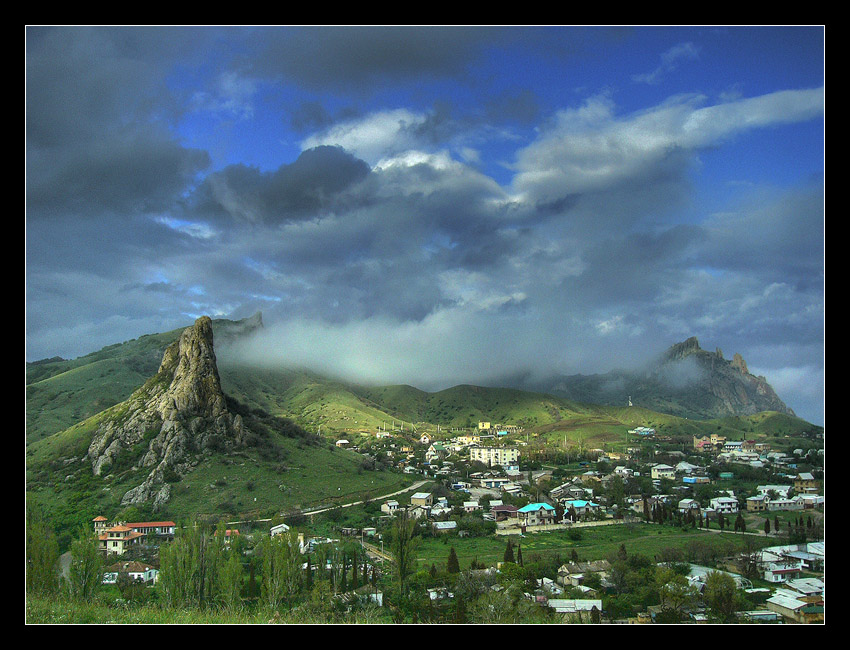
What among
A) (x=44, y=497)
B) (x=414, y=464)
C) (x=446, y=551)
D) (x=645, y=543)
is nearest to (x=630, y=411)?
(x=414, y=464)

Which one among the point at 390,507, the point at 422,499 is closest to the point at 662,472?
the point at 422,499

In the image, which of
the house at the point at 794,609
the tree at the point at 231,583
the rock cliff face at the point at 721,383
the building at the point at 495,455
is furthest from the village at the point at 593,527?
the rock cliff face at the point at 721,383

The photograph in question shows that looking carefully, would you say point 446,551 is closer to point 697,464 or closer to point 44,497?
point 44,497

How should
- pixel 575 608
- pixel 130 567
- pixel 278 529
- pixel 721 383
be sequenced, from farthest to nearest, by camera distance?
pixel 721 383
pixel 278 529
pixel 130 567
pixel 575 608

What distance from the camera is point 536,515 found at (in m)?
25.3

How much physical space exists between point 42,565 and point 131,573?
2.59 m

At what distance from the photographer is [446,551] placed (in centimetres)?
2156

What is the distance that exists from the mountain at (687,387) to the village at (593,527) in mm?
4999

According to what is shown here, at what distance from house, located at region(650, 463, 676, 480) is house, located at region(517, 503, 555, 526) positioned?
964 centimetres

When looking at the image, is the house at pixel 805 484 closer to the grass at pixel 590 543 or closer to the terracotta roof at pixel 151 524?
the grass at pixel 590 543

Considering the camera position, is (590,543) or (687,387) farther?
(687,387)

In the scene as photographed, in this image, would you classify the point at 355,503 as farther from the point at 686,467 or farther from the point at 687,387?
the point at 687,387
